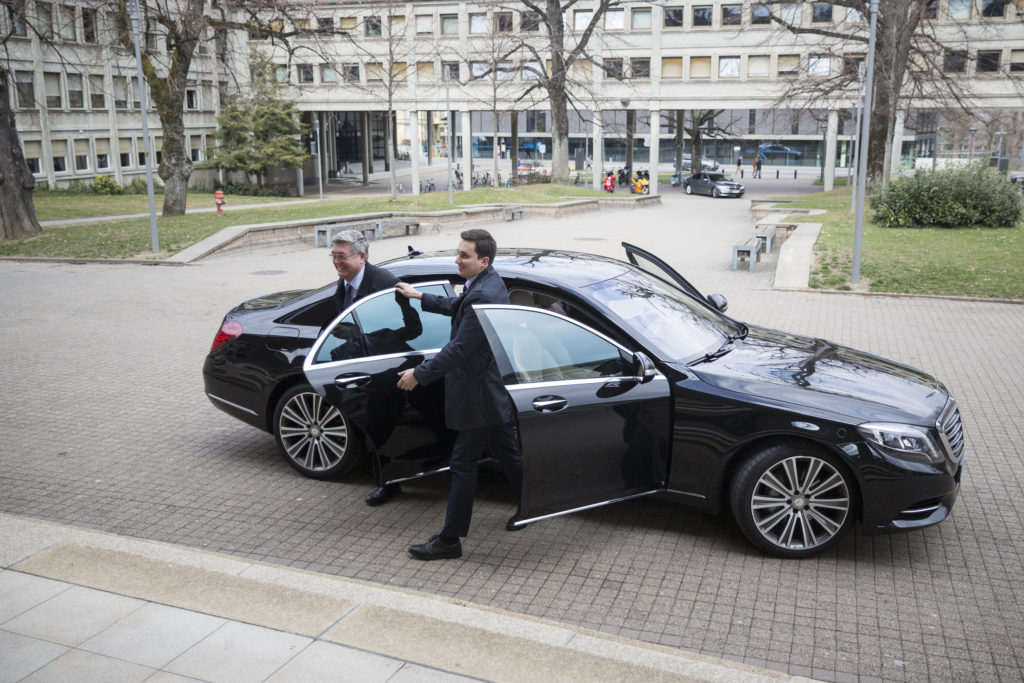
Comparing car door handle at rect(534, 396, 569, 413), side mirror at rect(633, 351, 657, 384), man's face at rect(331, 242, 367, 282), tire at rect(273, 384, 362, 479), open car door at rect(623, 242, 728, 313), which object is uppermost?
man's face at rect(331, 242, 367, 282)

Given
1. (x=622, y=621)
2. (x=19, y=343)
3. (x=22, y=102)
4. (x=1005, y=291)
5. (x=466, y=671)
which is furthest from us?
(x=22, y=102)

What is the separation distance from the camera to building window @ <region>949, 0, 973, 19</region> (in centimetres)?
4847

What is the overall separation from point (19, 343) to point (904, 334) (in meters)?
11.6

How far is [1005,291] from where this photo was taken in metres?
15.2

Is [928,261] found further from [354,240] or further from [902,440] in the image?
[354,240]

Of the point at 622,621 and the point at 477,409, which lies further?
the point at 477,409

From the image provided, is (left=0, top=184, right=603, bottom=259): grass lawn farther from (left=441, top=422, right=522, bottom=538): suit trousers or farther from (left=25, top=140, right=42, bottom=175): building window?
(left=441, top=422, right=522, bottom=538): suit trousers

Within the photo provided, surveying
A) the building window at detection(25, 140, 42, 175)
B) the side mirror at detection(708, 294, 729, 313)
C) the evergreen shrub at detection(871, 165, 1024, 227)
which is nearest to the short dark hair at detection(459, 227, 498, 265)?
the side mirror at detection(708, 294, 729, 313)

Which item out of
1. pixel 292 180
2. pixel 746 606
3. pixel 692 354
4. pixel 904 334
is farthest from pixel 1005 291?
pixel 292 180

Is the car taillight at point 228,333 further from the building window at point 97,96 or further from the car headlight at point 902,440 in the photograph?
the building window at point 97,96

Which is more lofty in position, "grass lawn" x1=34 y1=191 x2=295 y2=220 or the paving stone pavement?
"grass lawn" x1=34 y1=191 x2=295 y2=220

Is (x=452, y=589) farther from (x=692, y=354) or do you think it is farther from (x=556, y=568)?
(x=692, y=354)

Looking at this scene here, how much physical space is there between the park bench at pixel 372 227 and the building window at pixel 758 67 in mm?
31902

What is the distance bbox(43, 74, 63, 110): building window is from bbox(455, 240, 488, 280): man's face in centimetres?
4771
